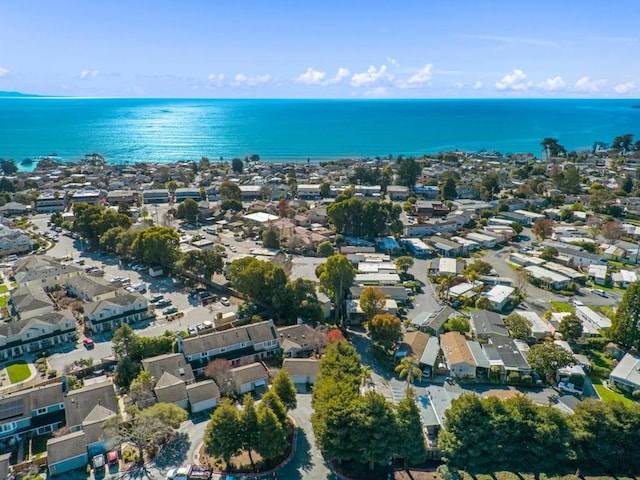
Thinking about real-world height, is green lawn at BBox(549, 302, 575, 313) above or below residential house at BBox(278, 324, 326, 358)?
below

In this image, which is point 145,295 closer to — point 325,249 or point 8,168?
point 325,249

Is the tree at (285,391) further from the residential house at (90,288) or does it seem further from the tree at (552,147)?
the tree at (552,147)

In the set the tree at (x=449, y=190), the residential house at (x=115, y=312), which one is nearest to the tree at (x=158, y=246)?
the residential house at (x=115, y=312)

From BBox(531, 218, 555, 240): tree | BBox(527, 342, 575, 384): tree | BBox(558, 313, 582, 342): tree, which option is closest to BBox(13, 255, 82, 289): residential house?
BBox(527, 342, 575, 384): tree

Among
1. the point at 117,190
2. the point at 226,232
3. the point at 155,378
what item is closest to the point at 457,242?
the point at 226,232

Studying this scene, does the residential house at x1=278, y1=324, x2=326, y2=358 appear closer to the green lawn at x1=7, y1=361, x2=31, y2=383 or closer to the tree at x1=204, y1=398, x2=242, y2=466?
the tree at x1=204, y1=398, x2=242, y2=466
